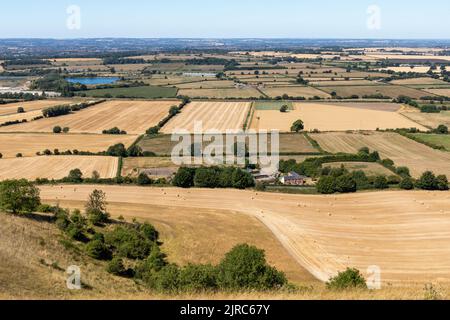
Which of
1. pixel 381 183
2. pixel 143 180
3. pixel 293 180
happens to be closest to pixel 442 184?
pixel 381 183

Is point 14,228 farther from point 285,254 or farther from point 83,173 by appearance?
point 83,173

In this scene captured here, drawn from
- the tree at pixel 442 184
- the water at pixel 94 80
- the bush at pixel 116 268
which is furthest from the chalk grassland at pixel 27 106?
the tree at pixel 442 184

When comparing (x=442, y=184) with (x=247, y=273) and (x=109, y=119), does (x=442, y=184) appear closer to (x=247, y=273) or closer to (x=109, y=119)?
(x=247, y=273)

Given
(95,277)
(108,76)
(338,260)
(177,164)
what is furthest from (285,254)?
(108,76)

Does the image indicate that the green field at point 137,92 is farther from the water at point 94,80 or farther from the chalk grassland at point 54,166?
the chalk grassland at point 54,166

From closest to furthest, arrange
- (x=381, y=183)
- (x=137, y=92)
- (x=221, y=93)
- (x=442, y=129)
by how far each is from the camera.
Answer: (x=381, y=183) → (x=442, y=129) → (x=221, y=93) → (x=137, y=92)
